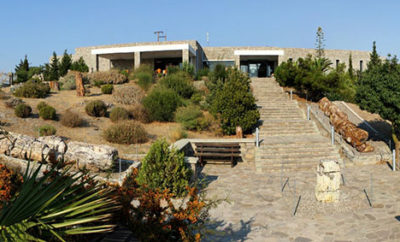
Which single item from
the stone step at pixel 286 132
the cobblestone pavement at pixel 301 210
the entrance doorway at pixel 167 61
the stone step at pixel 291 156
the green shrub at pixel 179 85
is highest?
the entrance doorway at pixel 167 61

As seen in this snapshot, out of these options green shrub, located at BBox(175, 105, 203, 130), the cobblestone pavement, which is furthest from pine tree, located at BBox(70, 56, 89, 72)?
the cobblestone pavement

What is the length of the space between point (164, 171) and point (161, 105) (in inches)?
352

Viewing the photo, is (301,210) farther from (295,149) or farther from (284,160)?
(295,149)

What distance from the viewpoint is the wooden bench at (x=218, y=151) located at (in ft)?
34.9

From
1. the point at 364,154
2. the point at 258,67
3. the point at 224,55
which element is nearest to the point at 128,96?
the point at 364,154

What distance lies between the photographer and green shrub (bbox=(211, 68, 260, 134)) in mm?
13930

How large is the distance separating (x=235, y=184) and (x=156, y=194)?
524cm

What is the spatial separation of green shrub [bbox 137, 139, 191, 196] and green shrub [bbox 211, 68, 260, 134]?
6.83 metres

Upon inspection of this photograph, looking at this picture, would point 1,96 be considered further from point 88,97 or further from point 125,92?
point 125,92

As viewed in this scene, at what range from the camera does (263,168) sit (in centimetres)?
1014

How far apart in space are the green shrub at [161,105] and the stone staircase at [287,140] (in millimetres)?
4695

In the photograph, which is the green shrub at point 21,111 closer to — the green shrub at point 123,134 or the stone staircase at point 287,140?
the green shrub at point 123,134

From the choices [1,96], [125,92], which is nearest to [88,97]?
[125,92]

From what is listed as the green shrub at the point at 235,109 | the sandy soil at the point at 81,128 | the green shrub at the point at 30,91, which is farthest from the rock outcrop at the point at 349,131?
the green shrub at the point at 30,91
